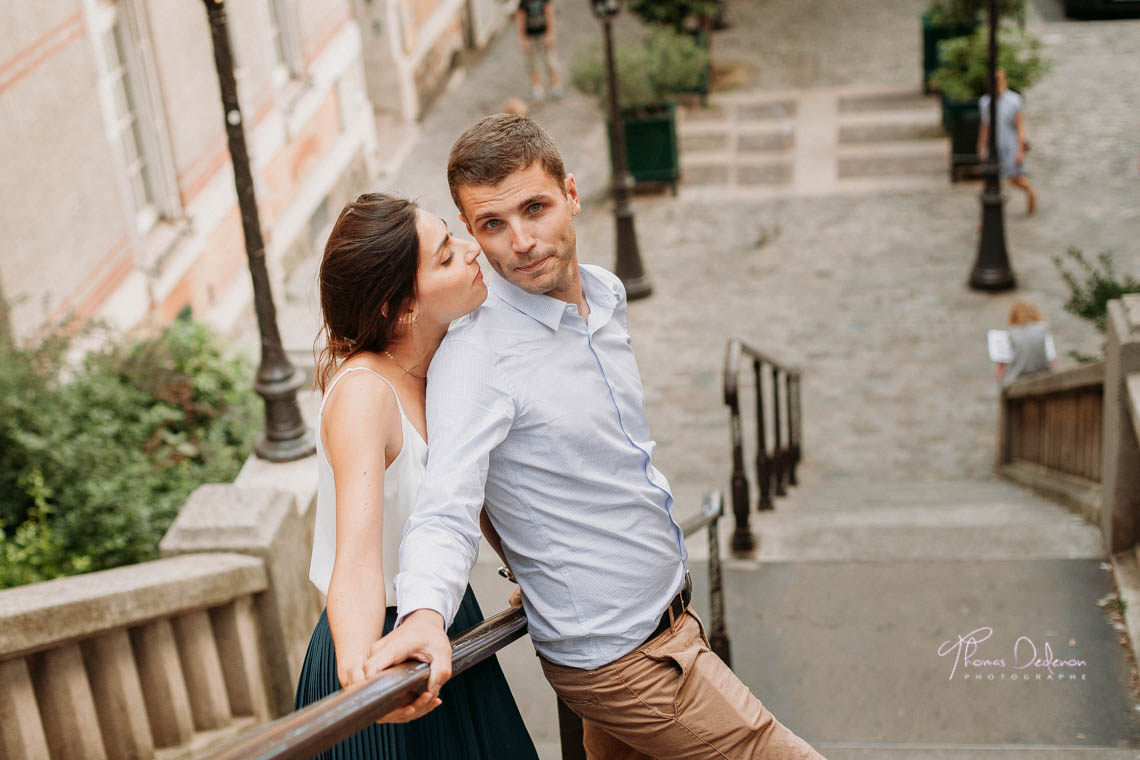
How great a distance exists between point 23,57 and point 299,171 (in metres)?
5.50

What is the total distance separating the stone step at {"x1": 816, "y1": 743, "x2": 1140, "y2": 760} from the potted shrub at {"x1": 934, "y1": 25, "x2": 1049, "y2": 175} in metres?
10.7

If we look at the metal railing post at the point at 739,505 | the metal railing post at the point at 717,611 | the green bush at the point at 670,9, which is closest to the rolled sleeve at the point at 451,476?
the metal railing post at the point at 717,611

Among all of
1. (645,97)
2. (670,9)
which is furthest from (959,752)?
(670,9)

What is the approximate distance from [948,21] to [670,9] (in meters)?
3.52

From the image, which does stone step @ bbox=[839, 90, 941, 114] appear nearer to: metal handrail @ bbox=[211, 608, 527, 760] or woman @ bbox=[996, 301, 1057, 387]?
woman @ bbox=[996, 301, 1057, 387]

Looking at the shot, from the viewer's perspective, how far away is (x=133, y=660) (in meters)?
3.68

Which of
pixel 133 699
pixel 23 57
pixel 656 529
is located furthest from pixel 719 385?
pixel 656 529

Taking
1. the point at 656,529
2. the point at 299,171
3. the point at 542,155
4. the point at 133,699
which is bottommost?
the point at 299,171

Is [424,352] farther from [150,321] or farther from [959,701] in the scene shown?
[150,321]

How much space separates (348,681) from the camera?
2020mm

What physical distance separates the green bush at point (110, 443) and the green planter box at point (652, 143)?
8.50 meters

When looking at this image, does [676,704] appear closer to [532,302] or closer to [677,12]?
[532,302]

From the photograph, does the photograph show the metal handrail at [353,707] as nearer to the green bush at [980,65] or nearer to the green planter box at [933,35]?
the green bush at [980,65]

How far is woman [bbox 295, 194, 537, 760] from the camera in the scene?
7.32 ft
